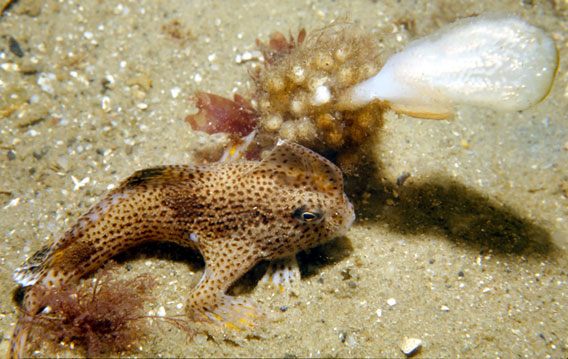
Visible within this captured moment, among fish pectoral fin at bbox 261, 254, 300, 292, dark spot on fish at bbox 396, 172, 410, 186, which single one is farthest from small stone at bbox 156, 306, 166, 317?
dark spot on fish at bbox 396, 172, 410, 186

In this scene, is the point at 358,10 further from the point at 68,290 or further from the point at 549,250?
the point at 68,290

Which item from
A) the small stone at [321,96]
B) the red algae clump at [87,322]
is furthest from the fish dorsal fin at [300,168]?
the red algae clump at [87,322]

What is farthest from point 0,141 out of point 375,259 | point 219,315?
point 375,259

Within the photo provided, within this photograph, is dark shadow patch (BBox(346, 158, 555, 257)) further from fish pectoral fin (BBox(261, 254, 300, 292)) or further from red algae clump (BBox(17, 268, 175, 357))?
red algae clump (BBox(17, 268, 175, 357))

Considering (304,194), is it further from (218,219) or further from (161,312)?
(161,312)

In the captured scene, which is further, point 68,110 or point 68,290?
point 68,110

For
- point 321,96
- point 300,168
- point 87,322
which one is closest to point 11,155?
point 87,322

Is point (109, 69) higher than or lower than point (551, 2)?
lower
